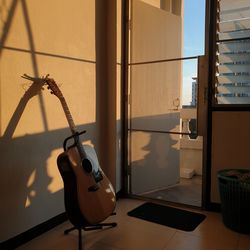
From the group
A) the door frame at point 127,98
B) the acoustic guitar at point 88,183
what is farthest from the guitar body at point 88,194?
the door frame at point 127,98

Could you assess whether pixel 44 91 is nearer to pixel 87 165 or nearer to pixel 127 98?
pixel 87 165

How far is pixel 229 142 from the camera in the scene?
9.39 feet

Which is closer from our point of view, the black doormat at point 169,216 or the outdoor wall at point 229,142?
the black doormat at point 169,216

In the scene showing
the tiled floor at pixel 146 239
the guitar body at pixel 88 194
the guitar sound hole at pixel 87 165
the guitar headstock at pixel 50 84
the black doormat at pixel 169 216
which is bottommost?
the tiled floor at pixel 146 239

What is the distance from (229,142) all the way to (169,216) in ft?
3.16

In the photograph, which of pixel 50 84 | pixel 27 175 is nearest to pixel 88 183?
pixel 27 175

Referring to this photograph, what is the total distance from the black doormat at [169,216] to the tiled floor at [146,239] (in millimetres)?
84

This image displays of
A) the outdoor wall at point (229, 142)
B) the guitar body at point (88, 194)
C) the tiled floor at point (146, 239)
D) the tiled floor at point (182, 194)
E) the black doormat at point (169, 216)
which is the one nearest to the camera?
the guitar body at point (88, 194)

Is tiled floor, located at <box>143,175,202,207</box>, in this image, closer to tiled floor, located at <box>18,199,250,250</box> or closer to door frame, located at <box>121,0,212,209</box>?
door frame, located at <box>121,0,212,209</box>

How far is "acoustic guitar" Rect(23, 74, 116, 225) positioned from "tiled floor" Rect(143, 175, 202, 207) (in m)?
1.16

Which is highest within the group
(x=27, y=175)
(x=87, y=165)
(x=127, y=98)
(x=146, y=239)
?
(x=127, y=98)

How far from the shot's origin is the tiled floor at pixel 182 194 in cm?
329

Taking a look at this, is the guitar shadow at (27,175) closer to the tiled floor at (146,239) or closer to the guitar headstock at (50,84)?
the guitar headstock at (50,84)

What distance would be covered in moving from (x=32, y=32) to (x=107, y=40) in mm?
1099
